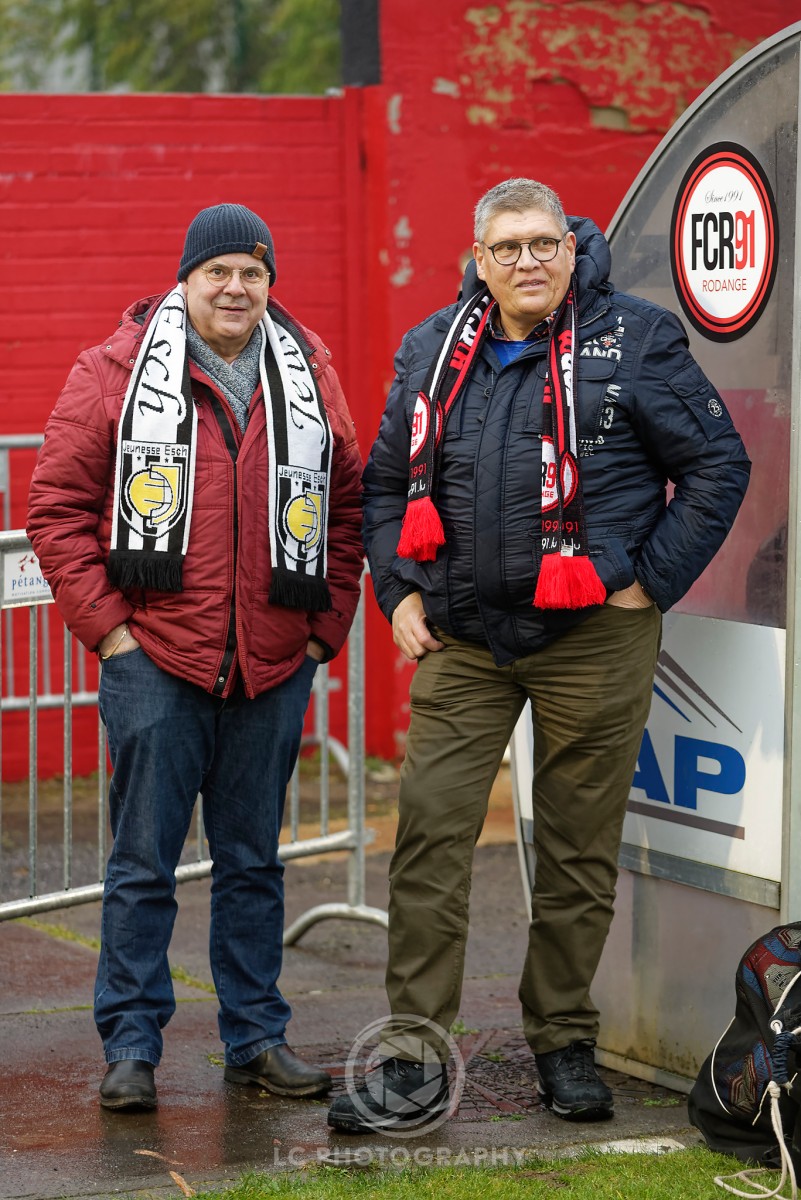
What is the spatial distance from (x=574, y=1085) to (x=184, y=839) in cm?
109

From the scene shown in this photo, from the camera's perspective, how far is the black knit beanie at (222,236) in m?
3.88

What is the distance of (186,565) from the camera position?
3.86 metres

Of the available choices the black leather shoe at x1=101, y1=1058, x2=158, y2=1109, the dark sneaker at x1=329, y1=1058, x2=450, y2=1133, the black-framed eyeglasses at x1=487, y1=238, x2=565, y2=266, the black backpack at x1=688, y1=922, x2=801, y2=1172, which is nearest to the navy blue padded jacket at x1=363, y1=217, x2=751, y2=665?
the black-framed eyeglasses at x1=487, y1=238, x2=565, y2=266

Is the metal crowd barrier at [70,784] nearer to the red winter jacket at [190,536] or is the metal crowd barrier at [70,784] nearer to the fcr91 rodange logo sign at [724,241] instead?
the red winter jacket at [190,536]

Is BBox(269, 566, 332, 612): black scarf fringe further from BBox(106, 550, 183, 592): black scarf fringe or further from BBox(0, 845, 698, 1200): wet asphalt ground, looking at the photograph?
BBox(0, 845, 698, 1200): wet asphalt ground

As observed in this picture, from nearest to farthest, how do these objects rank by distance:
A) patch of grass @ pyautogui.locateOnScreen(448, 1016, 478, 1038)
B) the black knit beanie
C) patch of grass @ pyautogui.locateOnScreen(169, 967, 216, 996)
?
the black knit beanie → patch of grass @ pyautogui.locateOnScreen(448, 1016, 478, 1038) → patch of grass @ pyautogui.locateOnScreen(169, 967, 216, 996)

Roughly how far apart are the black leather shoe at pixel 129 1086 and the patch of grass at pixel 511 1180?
390mm

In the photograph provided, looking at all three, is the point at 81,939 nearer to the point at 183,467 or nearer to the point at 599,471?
the point at 183,467

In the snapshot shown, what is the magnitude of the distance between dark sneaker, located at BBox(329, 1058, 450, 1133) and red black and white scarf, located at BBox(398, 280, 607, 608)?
112 centimetres

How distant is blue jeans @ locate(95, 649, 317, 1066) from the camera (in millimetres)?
3910

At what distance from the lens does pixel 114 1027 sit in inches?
157

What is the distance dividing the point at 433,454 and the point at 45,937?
2.59m

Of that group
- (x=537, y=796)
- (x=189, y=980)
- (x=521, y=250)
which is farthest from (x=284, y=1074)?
(x=521, y=250)

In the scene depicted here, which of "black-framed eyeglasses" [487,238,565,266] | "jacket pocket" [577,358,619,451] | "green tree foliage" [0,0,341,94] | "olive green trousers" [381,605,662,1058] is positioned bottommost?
"olive green trousers" [381,605,662,1058]
